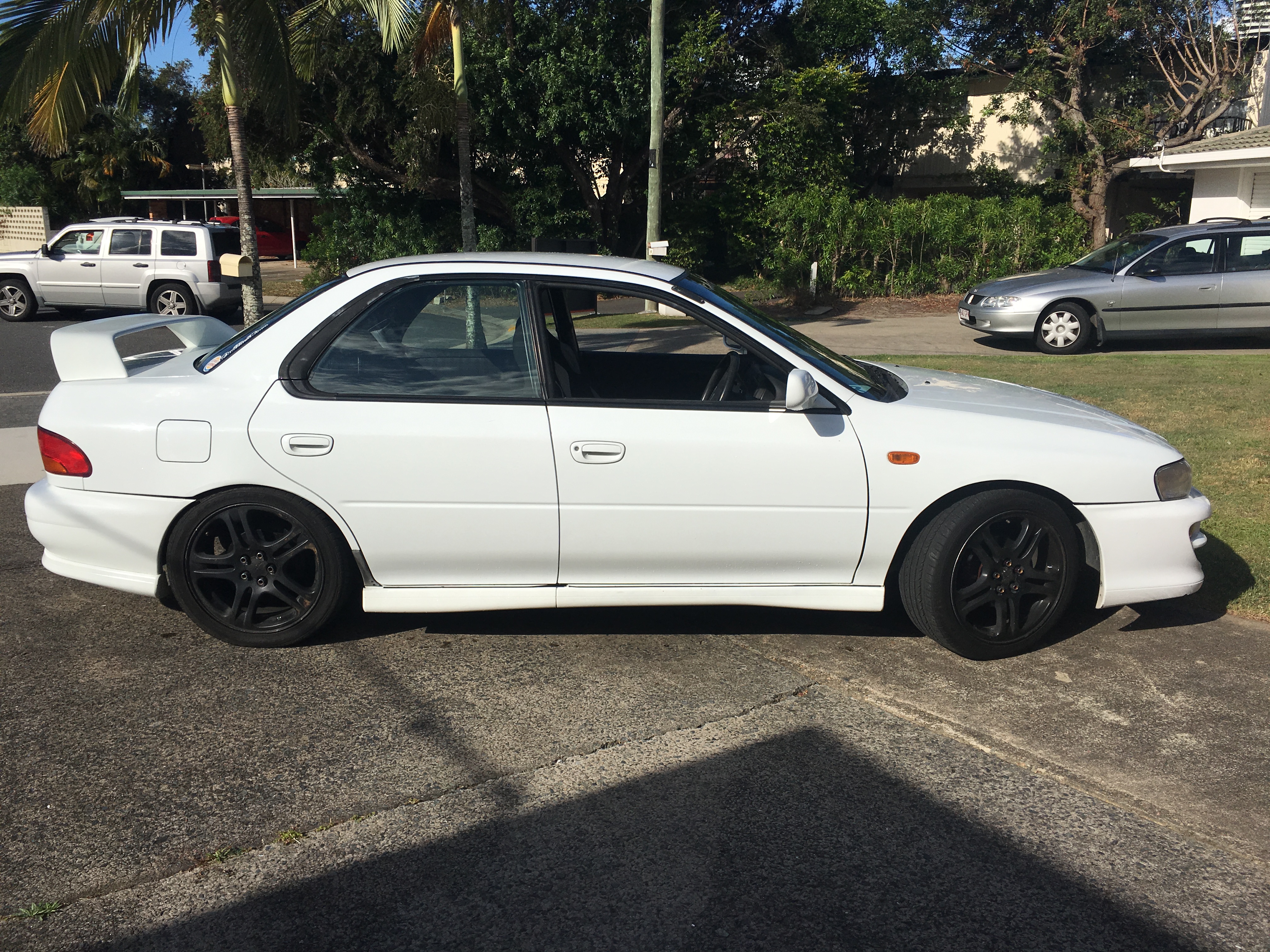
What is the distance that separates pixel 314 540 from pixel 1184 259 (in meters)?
12.5

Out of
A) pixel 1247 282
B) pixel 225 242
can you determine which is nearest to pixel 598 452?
pixel 1247 282

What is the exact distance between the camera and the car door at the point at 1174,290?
13359 millimetres

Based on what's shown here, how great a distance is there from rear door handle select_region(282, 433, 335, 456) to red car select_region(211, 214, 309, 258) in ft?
118

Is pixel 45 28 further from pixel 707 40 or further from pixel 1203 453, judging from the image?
pixel 707 40

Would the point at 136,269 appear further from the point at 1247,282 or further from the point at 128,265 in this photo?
the point at 1247,282

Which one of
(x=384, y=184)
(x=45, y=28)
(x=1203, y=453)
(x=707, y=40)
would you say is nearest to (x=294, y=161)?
(x=384, y=184)

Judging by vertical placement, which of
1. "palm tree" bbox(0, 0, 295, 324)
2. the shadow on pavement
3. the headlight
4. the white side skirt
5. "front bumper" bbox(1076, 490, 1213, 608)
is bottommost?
the shadow on pavement

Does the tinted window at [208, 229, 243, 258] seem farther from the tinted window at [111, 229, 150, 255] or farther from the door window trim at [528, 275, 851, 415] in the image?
the door window trim at [528, 275, 851, 415]

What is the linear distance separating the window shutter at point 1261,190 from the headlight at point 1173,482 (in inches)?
643

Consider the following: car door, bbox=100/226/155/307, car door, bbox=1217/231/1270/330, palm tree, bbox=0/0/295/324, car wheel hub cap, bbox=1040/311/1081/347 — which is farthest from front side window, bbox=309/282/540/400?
car door, bbox=100/226/155/307

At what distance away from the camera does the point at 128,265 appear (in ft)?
57.0

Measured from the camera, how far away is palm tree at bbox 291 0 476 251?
13.2 metres

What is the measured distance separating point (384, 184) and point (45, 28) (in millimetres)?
11576

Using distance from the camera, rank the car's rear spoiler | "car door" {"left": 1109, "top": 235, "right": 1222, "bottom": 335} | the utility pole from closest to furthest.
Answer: the car's rear spoiler → "car door" {"left": 1109, "top": 235, "right": 1222, "bottom": 335} → the utility pole
